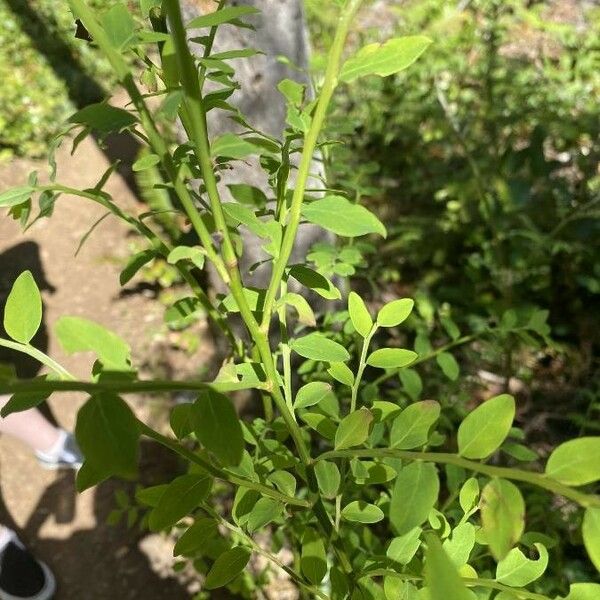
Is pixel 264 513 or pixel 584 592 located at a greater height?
pixel 264 513

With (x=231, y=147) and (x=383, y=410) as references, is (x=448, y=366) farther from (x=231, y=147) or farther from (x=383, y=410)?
(x=231, y=147)

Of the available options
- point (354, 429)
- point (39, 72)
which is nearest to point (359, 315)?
point (354, 429)

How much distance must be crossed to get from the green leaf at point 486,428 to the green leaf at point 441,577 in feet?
A: 0.31

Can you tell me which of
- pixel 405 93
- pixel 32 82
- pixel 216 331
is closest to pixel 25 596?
pixel 216 331

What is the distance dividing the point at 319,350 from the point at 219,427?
217 millimetres

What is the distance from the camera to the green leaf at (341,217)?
0.61m

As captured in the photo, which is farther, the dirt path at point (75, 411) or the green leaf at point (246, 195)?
the dirt path at point (75, 411)

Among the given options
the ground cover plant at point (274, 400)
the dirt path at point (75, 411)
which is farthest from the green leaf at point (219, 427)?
the dirt path at point (75, 411)

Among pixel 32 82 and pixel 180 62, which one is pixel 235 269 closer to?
pixel 180 62

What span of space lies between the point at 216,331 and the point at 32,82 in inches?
114

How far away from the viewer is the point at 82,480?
52 centimetres

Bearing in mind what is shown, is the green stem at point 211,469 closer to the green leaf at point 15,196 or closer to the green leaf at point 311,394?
the green leaf at point 311,394

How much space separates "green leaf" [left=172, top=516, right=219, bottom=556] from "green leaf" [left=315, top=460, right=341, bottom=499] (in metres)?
0.13

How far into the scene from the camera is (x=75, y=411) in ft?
Answer: 8.91
